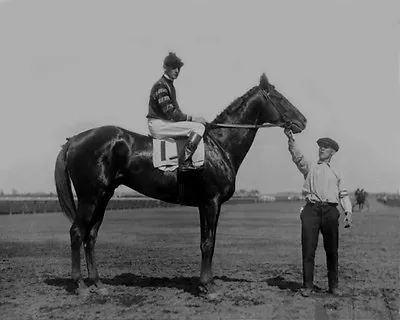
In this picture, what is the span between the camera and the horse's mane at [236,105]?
8156 millimetres

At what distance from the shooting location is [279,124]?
8039 millimetres

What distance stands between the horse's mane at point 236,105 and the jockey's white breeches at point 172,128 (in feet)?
2.32

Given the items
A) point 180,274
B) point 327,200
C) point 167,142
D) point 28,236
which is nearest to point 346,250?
point 180,274

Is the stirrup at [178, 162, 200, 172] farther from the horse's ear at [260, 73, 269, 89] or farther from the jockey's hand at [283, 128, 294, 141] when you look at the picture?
the horse's ear at [260, 73, 269, 89]

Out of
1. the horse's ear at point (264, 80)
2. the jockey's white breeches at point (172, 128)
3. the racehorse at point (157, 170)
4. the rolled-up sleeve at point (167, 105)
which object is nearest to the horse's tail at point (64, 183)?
the racehorse at point (157, 170)

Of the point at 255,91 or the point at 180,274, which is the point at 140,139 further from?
the point at 180,274

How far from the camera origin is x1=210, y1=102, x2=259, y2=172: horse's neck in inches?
316

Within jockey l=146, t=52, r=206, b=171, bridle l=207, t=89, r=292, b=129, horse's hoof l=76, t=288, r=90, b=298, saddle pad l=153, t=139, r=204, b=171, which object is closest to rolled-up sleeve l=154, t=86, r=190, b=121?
jockey l=146, t=52, r=206, b=171

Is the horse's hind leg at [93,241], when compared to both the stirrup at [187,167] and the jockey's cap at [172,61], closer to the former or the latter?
the stirrup at [187,167]

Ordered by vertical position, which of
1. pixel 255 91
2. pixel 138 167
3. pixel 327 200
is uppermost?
pixel 255 91

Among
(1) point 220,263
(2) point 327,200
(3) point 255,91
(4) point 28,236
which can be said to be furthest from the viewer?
(4) point 28,236

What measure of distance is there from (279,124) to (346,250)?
23.5ft

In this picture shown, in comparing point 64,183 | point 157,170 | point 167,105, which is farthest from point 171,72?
point 64,183

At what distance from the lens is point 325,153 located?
25.2 ft
